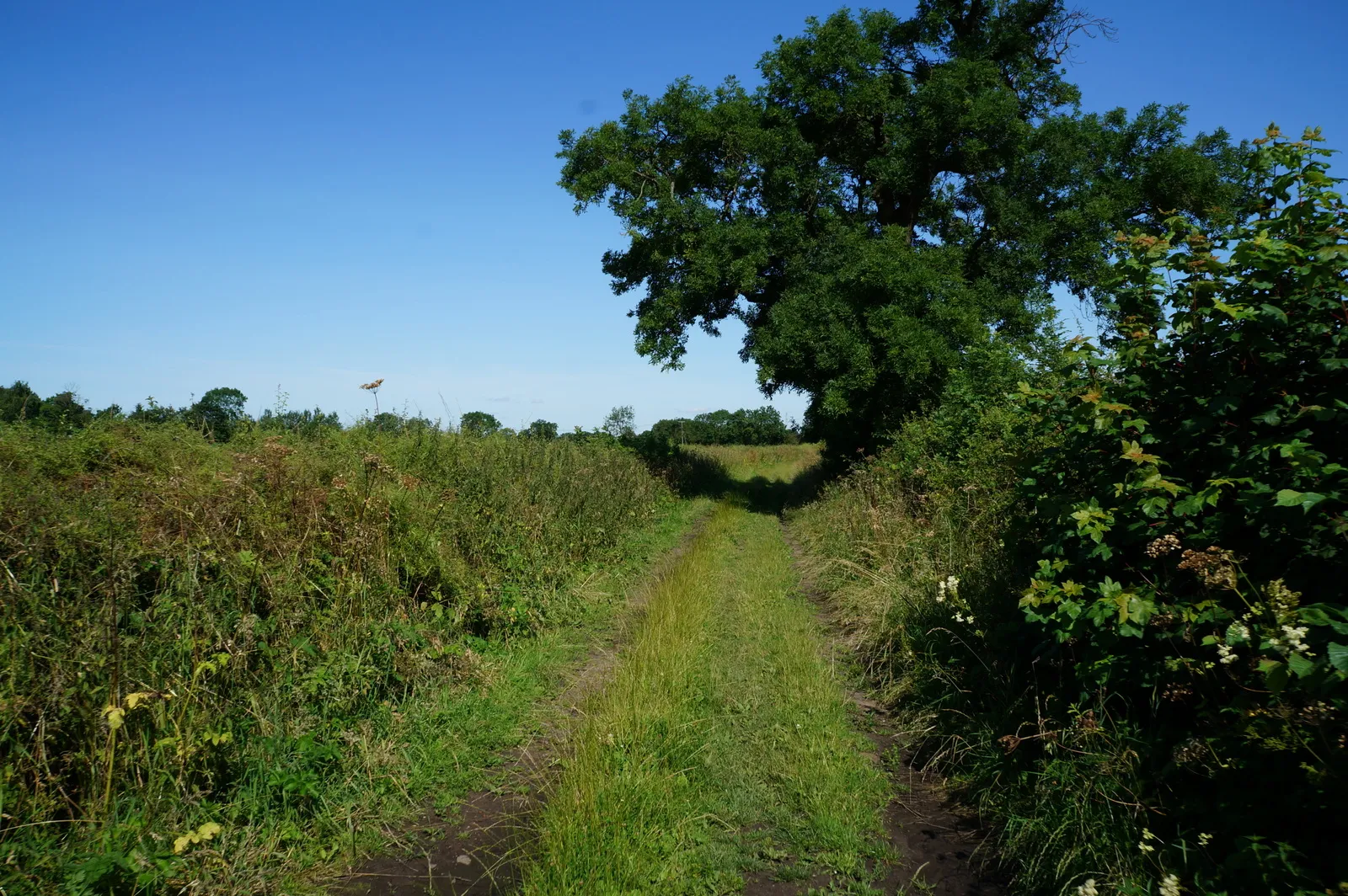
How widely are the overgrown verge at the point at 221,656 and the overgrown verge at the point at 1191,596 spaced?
11.9ft

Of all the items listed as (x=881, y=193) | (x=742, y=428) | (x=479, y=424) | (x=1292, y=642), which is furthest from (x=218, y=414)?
(x=742, y=428)

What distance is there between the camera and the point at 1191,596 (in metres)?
3.57

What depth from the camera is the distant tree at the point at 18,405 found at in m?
5.77

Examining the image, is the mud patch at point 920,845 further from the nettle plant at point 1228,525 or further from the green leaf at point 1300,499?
the green leaf at point 1300,499

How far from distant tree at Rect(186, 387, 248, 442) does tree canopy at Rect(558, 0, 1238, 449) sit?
11.9m

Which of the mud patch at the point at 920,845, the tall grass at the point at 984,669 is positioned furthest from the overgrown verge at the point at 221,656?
the tall grass at the point at 984,669

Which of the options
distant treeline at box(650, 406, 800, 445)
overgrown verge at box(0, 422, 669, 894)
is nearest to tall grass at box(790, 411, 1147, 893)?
overgrown verge at box(0, 422, 669, 894)

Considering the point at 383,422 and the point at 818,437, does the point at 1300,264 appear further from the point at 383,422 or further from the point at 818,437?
the point at 818,437

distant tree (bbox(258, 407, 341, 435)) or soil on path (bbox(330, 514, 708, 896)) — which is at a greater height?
distant tree (bbox(258, 407, 341, 435))

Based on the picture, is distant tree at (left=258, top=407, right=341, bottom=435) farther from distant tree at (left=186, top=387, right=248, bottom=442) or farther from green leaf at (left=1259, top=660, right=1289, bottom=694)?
green leaf at (left=1259, top=660, right=1289, bottom=694)

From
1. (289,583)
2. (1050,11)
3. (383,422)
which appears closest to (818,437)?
(1050,11)

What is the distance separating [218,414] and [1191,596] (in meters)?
8.20

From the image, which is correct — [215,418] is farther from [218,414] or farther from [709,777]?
[709,777]

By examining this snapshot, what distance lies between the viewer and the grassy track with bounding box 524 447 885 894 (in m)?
3.83
